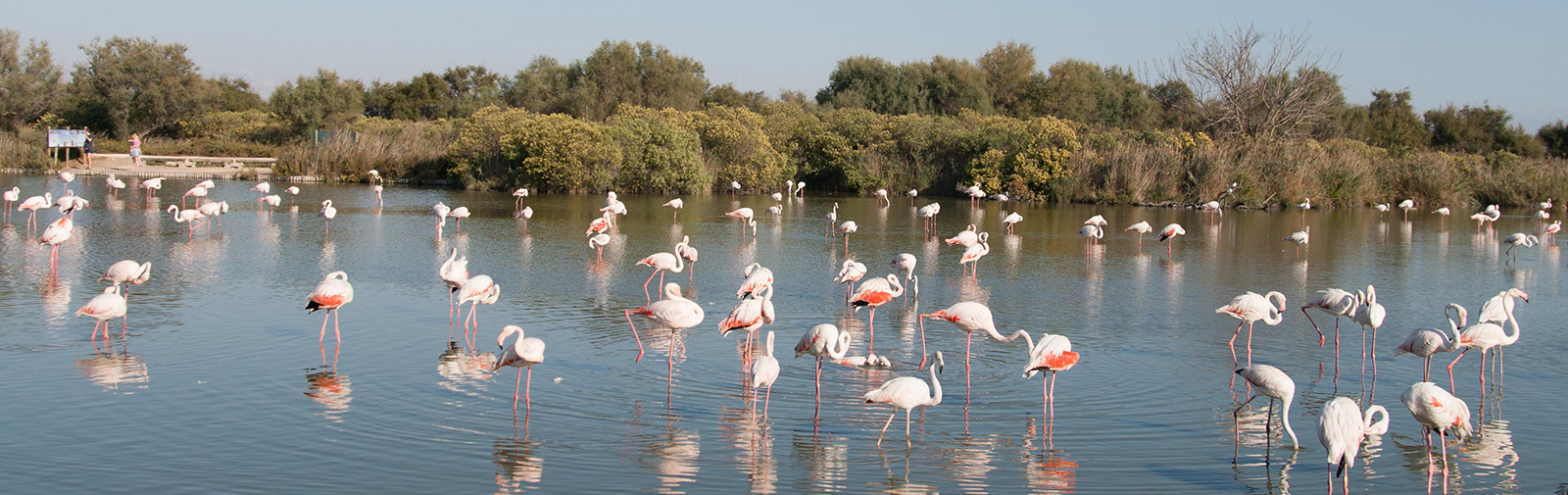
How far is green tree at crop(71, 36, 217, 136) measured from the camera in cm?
5381

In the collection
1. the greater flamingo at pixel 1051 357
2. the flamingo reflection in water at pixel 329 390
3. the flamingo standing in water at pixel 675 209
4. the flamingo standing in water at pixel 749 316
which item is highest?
the flamingo standing in water at pixel 675 209

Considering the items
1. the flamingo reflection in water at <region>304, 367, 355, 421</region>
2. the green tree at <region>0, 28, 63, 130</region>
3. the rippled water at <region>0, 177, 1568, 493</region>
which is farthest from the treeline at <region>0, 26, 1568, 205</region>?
the flamingo reflection in water at <region>304, 367, 355, 421</region>

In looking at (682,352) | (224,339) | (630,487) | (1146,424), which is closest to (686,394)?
(682,352)

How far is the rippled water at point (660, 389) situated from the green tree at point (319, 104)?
119ft

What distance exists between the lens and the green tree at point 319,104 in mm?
50469

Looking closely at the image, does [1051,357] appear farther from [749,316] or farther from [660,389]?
[660,389]

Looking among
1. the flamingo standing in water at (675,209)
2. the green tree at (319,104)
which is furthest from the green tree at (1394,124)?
the green tree at (319,104)

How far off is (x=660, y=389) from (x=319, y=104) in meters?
47.6

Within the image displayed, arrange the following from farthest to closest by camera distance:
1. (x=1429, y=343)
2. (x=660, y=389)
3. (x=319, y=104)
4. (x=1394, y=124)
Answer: (x=1394, y=124) → (x=319, y=104) → (x=660, y=389) → (x=1429, y=343)

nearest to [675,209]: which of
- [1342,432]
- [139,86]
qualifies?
[1342,432]

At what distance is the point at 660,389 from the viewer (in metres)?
8.03

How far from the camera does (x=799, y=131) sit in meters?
44.0

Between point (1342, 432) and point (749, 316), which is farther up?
point (749, 316)

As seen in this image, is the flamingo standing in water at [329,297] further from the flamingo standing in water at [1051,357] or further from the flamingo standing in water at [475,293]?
the flamingo standing in water at [1051,357]
